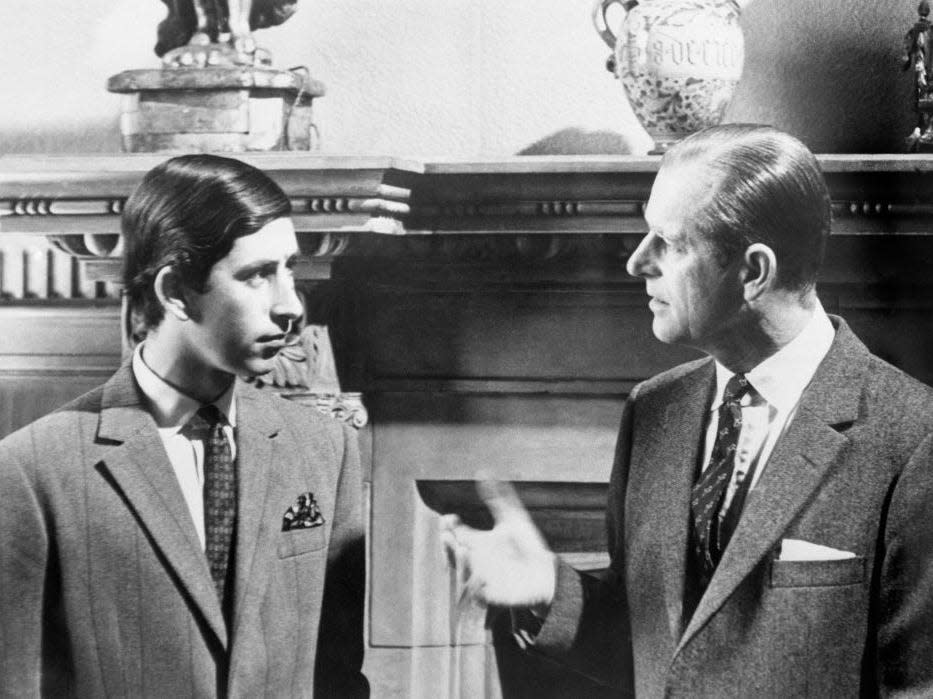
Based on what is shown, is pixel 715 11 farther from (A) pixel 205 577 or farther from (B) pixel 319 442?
(A) pixel 205 577

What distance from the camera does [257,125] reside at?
5.21 ft

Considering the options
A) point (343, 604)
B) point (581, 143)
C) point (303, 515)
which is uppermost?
point (581, 143)

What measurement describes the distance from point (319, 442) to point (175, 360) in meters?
0.18

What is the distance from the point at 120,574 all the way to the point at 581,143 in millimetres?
884

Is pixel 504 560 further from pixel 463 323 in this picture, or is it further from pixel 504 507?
pixel 463 323

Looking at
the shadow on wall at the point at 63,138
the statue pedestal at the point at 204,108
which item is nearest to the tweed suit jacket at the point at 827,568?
the statue pedestal at the point at 204,108

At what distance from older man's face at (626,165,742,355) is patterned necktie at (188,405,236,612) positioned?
0.42 metres

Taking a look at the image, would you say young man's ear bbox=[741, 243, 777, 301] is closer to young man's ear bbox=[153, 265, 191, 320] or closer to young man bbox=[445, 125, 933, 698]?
young man bbox=[445, 125, 933, 698]

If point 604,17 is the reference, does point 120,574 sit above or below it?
below

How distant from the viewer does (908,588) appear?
3.49 ft

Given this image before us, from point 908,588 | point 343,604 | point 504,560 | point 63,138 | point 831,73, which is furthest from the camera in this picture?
point 63,138

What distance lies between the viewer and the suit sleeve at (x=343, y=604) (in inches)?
49.6

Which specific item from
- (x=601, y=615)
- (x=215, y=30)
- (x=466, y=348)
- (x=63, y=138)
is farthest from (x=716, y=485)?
(x=63, y=138)

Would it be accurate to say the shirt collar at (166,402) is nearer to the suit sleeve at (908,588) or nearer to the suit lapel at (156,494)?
the suit lapel at (156,494)
